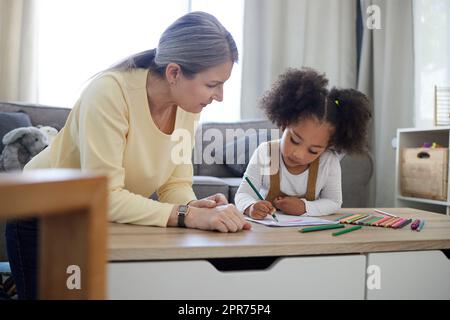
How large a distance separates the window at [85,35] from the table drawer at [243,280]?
2167 mm

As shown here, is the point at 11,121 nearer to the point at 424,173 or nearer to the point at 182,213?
the point at 182,213

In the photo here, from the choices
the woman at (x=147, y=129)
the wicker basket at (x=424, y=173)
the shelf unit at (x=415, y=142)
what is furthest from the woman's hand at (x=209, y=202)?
the shelf unit at (x=415, y=142)

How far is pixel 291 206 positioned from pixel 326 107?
0.34m

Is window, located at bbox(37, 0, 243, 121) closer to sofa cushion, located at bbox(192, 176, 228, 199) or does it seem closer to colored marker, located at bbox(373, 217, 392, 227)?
sofa cushion, located at bbox(192, 176, 228, 199)

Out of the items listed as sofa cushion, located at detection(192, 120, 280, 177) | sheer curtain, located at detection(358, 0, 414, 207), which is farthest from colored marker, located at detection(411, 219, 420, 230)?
sheer curtain, located at detection(358, 0, 414, 207)

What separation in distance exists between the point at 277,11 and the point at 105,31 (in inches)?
46.4

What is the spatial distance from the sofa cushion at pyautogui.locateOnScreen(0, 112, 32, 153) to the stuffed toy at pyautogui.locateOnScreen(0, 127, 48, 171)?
122 millimetres

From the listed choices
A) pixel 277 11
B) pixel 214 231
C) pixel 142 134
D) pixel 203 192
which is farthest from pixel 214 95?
pixel 277 11

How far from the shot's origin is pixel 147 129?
916 millimetres

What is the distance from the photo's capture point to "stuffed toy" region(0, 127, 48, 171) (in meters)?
1.78

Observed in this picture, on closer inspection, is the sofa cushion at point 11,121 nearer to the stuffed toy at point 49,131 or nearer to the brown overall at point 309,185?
the stuffed toy at point 49,131

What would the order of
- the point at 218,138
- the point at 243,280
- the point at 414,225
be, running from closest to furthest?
the point at 243,280
the point at 414,225
the point at 218,138

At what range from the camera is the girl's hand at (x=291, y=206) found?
1.12m

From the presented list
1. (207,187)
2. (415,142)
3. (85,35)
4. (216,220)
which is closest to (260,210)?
(216,220)
